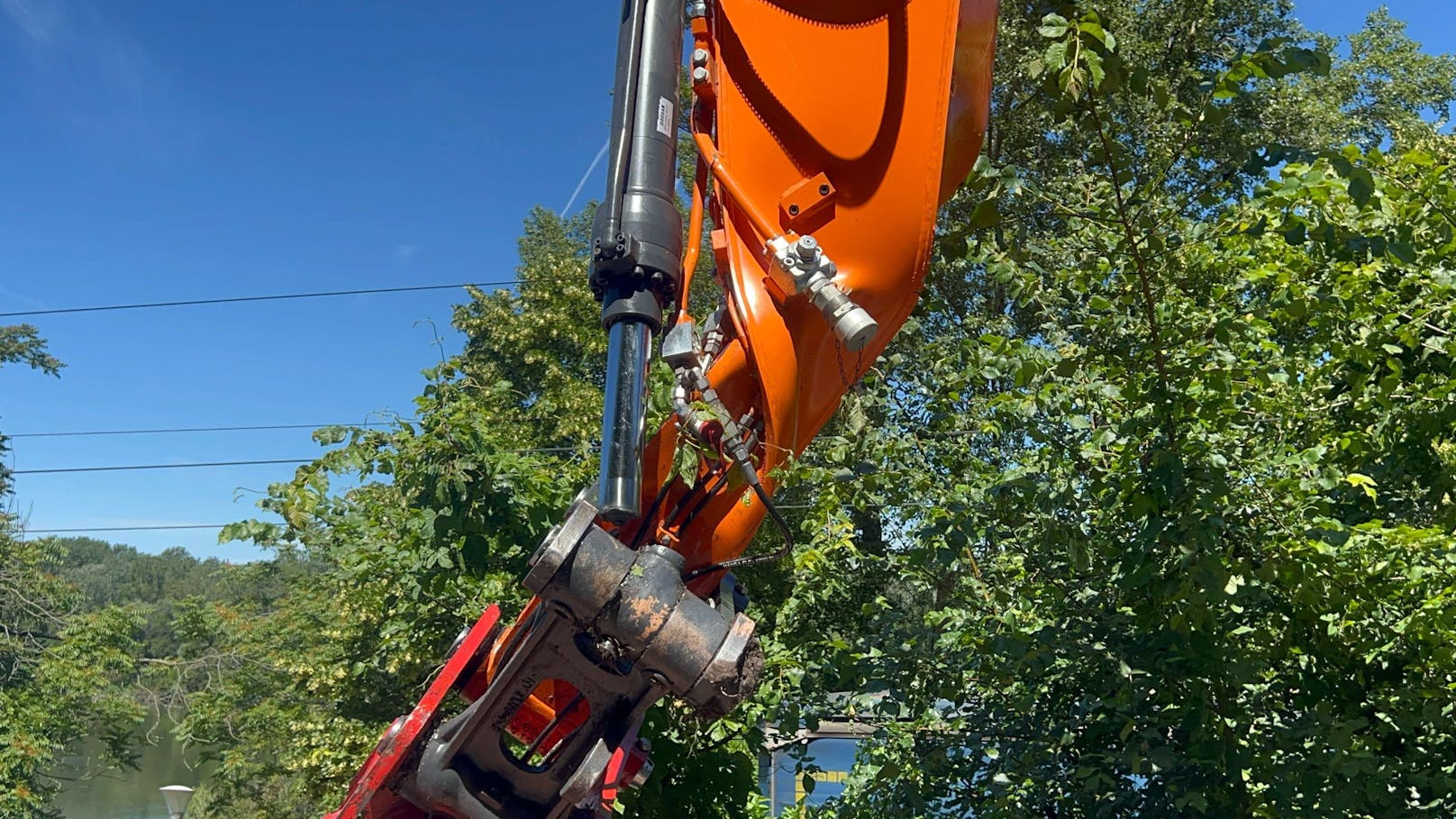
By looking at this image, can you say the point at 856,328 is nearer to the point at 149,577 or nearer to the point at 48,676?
the point at 48,676

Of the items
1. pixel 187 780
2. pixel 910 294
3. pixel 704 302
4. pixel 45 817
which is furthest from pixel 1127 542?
pixel 187 780

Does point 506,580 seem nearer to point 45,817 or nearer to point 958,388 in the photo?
point 958,388

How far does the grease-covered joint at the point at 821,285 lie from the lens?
2.46 m

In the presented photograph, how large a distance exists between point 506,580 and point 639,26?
366 centimetres

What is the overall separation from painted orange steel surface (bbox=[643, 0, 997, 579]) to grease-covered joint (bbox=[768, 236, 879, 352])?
67 mm

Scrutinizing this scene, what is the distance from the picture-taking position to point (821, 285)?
254cm

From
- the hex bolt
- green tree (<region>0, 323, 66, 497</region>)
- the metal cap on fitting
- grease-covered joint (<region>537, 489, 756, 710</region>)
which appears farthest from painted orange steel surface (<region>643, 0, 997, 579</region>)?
green tree (<region>0, 323, 66, 497</region>)

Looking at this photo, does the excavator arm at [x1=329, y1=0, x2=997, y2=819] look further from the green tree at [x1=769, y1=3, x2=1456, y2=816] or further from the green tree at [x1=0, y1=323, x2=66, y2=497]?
the green tree at [x1=0, y1=323, x2=66, y2=497]

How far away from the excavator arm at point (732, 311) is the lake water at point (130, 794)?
33854 millimetres

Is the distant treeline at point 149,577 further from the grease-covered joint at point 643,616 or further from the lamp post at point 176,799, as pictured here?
the grease-covered joint at point 643,616

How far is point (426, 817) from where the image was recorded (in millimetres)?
3033

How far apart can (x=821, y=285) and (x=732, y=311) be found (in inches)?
10.8

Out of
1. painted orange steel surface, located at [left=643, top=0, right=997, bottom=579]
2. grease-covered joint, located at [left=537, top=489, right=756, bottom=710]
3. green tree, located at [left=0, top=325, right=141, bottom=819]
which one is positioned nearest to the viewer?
grease-covered joint, located at [left=537, top=489, right=756, bottom=710]

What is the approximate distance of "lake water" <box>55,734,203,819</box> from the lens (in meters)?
34.8
